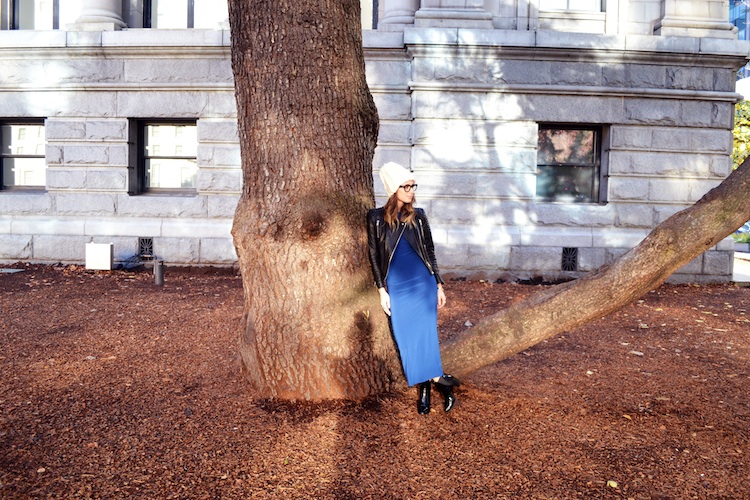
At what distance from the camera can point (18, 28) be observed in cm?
1212

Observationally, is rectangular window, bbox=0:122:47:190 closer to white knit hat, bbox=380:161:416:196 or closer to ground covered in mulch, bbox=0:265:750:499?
ground covered in mulch, bbox=0:265:750:499

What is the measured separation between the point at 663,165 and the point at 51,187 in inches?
471

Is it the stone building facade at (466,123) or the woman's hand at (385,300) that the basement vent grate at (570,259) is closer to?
the stone building facade at (466,123)

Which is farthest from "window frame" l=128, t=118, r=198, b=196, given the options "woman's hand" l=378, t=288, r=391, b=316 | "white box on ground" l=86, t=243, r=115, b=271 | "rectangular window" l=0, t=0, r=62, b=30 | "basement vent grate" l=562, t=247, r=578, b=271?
"woman's hand" l=378, t=288, r=391, b=316

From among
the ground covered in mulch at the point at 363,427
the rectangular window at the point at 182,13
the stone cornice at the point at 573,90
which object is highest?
the rectangular window at the point at 182,13

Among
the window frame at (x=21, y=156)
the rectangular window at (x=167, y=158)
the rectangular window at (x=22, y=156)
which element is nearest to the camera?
the rectangular window at (x=167, y=158)

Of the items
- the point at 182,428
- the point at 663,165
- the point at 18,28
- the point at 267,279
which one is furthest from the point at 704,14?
the point at 18,28

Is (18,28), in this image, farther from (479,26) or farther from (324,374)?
(324,374)

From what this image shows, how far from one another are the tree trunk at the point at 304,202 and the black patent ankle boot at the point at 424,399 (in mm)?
349

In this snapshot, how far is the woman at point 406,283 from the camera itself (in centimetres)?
390

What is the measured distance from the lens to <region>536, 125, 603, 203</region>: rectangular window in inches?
428

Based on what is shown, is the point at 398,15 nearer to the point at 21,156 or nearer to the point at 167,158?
the point at 167,158

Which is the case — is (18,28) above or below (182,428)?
above

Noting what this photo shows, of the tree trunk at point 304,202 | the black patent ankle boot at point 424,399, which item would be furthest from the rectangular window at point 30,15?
the black patent ankle boot at point 424,399
